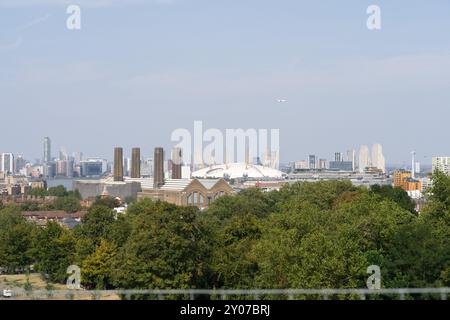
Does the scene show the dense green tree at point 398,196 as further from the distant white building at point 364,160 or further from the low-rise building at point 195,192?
the distant white building at point 364,160

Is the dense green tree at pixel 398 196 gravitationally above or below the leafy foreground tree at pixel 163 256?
→ above

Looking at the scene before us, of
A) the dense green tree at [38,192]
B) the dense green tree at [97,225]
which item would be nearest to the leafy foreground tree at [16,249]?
the dense green tree at [97,225]

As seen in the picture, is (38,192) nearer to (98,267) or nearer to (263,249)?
(98,267)

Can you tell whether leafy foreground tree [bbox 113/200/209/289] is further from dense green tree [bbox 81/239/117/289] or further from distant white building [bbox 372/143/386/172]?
distant white building [bbox 372/143/386/172]

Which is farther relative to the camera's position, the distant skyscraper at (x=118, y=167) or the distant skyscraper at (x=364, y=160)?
the distant skyscraper at (x=364, y=160)
